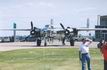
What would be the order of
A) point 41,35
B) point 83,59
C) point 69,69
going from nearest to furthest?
1. point 83,59
2. point 69,69
3. point 41,35

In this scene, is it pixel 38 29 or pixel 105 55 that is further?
pixel 38 29

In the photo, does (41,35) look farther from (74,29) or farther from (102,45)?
(102,45)

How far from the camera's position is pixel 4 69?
2167cm

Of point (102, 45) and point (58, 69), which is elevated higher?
point (102, 45)

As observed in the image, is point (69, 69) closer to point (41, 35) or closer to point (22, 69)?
point (22, 69)

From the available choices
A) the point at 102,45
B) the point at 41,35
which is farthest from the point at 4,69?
the point at 41,35

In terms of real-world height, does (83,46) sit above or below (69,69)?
above

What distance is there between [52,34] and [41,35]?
368 cm

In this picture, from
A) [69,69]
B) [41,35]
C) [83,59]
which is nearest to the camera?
[83,59]

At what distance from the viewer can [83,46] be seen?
18.5m

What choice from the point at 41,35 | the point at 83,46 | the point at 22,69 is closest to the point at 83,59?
the point at 83,46

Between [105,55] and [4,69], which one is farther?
[4,69]

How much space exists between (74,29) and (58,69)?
1897 inches

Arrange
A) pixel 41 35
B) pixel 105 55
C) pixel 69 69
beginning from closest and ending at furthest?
1. pixel 105 55
2. pixel 69 69
3. pixel 41 35
